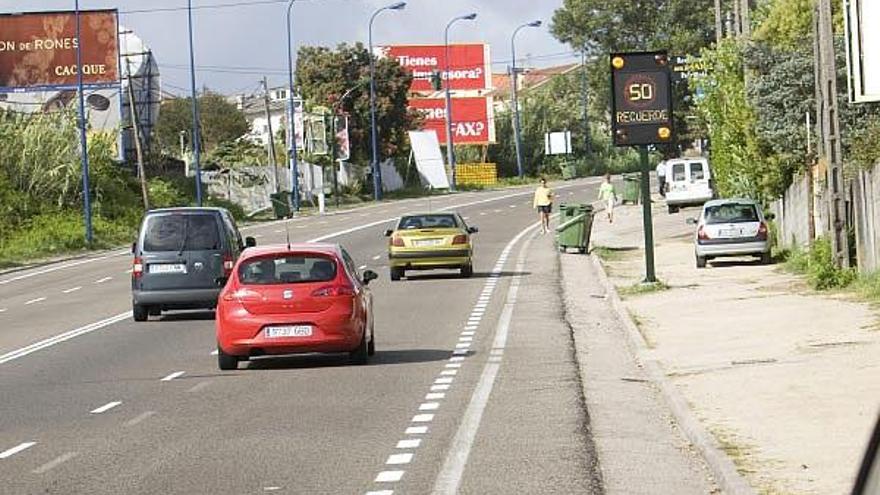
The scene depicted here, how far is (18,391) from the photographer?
1931 centimetres

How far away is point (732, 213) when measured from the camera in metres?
39.7

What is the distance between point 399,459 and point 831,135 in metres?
17.4

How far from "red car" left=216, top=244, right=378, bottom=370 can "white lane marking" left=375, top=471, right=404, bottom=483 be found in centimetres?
827

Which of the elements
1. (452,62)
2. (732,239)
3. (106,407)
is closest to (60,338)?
(106,407)

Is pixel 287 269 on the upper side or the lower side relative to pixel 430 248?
upper

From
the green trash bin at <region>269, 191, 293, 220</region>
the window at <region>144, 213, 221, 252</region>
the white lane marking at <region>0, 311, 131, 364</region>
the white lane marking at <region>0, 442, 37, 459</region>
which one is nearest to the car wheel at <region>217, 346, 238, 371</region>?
the white lane marking at <region>0, 311, 131, 364</region>

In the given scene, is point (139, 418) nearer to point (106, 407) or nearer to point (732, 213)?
point (106, 407)

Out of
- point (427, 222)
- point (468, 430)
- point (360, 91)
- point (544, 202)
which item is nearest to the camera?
point (468, 430)

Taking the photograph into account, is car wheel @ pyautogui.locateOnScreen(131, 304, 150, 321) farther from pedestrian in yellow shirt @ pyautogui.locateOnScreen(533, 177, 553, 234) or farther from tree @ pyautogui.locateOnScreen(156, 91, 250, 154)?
tree @ pyautogui.locateOnScreen(156, 91, 250, 154)

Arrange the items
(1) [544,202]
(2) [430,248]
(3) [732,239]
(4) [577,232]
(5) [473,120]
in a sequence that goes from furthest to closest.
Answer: (5) [473,120], (1) [544,202], (4) [577,232], (3) [732,239], (2) [430,248]

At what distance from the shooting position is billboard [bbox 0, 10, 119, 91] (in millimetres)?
75625

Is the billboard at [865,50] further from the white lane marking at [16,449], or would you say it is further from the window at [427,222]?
the window at [427,222]

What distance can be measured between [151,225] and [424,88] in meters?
98.9

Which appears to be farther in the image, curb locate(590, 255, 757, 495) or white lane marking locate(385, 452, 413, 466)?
white lane marking locate(385, 452, 413, 466)
